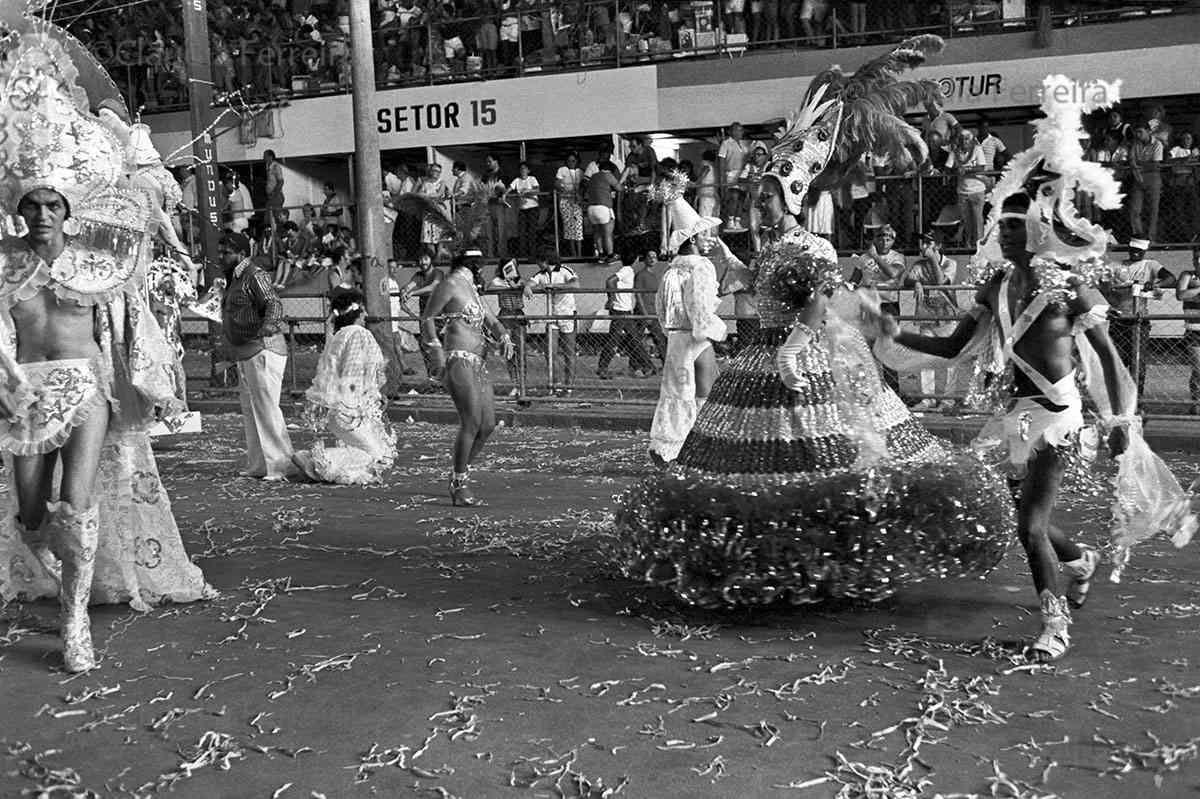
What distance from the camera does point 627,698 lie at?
4.68 metres

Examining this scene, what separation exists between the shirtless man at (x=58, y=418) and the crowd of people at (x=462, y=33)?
1474cm

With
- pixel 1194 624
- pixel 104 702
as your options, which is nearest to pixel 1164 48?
pixel 1194 624

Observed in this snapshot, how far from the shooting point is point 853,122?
20.5ft

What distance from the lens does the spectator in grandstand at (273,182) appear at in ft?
73.8

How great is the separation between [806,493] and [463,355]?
3.87 meters

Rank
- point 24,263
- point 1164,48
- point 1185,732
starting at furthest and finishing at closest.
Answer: point 1164,48
point 24,263
point 1185,732

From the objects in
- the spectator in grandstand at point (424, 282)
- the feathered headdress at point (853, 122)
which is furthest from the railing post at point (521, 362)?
the feathered headdress at point (853, 122)

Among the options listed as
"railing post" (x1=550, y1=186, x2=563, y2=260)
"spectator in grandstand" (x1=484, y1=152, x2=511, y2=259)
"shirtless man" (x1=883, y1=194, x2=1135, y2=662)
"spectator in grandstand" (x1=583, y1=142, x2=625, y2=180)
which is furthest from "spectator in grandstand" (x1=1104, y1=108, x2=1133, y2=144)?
"shirtless man" (x1=883, y1=194, x2=1135, y2=662)

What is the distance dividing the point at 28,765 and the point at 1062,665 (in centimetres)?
383

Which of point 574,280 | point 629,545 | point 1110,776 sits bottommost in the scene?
point 1110,776

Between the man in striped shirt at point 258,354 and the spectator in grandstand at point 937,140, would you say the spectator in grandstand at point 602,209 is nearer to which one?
the spectator in grandstand at point 937,140

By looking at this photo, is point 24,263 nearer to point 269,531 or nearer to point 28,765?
point 28,765

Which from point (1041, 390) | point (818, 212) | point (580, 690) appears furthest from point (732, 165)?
point (580, 690)

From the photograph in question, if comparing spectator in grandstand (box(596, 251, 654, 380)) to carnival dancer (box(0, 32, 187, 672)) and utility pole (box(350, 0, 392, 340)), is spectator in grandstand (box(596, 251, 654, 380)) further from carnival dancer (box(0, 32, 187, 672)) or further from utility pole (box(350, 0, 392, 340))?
carnival dancer (box(0, 32, 187, 672))
